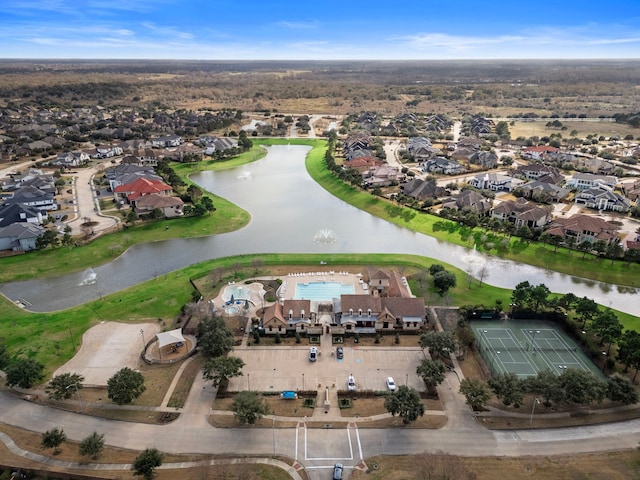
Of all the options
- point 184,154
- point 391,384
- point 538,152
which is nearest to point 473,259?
point 391,384

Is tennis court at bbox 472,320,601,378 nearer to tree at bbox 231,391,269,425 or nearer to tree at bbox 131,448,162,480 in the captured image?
tree at bbox 231,391,269,425

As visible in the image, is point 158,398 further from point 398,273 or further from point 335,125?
point 335,125

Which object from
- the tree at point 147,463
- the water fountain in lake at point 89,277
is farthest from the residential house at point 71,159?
the tree at point 147,463

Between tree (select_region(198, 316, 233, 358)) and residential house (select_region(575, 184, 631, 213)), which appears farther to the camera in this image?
residential house (select_region(575, 184, 631, 213))

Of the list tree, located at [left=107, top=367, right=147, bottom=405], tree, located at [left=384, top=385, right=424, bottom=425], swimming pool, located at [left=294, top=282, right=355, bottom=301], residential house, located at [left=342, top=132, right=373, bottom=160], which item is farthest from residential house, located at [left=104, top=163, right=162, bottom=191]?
tree, located at [left=384, top=385, right=424, bottom=425]

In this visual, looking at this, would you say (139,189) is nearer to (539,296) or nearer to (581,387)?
(539,296)

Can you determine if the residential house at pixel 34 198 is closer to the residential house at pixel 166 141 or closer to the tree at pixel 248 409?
the residential house at pixel 166 141
